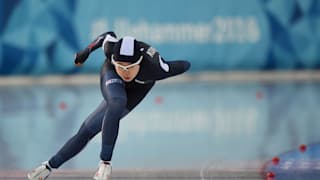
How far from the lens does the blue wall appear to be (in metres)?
9.61

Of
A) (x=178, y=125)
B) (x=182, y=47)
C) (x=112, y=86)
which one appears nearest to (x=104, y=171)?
(x=112, y=86)

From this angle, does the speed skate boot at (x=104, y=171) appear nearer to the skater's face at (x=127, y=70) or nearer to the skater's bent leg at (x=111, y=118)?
the skater's bent leg at (x=111, y=118)

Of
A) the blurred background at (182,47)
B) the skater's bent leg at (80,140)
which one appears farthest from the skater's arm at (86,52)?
the blurred background at (182,47)

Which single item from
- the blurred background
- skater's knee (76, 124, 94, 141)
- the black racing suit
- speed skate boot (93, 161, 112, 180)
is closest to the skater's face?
the black racing suit

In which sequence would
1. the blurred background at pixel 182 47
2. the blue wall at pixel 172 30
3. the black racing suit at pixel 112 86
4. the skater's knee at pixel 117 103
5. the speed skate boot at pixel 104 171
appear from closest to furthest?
the speed skate boot at pixel 104 171 → the skater's knee at pixel 117 103 → the black racing suit at pixel 112 86 → the blurred background at pixel 182 47 → the blue wall at pixel 172 30

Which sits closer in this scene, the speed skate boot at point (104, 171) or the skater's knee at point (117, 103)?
the speed skate boot at point (104, 171)

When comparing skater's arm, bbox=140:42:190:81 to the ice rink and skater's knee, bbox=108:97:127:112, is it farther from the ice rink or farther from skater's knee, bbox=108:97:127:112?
the ice rink

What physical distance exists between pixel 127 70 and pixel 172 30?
506 cm

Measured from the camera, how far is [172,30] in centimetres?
975

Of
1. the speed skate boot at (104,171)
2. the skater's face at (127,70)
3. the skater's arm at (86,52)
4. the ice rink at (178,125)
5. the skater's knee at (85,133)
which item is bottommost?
the ice rink at (178,125)

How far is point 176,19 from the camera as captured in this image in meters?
9.73

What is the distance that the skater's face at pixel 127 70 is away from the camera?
4.73 metres

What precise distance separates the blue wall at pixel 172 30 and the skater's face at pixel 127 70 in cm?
487

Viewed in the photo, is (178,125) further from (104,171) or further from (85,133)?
(104,171)
